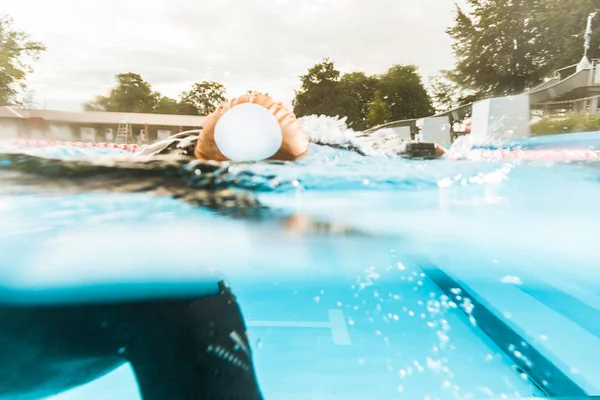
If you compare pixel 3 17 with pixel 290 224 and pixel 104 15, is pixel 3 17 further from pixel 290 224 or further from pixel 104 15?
pixel 290 224

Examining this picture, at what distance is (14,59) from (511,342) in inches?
49.5

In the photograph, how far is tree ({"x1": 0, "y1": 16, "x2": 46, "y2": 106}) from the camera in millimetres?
973

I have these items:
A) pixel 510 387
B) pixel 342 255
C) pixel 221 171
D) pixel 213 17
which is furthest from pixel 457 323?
pixel 213 17

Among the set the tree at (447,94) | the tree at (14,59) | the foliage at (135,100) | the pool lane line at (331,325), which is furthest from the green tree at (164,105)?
the tree at (447,94)

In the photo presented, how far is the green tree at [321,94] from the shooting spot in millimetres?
1049

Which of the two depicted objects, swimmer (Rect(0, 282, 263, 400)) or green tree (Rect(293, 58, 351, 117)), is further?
green tree (Rect(293, 58, 351, 117))

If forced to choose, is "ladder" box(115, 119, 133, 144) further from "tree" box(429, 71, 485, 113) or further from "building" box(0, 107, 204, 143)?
"tree" box(429, 71, 485, 113)

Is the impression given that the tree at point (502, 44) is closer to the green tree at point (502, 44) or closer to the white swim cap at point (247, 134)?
the green tree at point (502, 44)

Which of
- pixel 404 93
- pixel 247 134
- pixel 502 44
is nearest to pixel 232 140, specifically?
pixel 247 134

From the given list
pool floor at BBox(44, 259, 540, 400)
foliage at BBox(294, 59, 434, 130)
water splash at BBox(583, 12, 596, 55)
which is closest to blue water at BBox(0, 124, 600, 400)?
pool floor at BBox(44, 259, 540, 400)

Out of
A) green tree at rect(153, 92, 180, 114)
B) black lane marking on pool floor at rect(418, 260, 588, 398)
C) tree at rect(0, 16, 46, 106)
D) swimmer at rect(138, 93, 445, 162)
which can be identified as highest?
tree at rect(0, 16, 46, 106)

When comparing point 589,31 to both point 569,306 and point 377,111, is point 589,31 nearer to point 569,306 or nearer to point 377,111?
point 377,111

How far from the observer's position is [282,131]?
1.03 meters

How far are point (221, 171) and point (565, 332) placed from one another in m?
0.85
